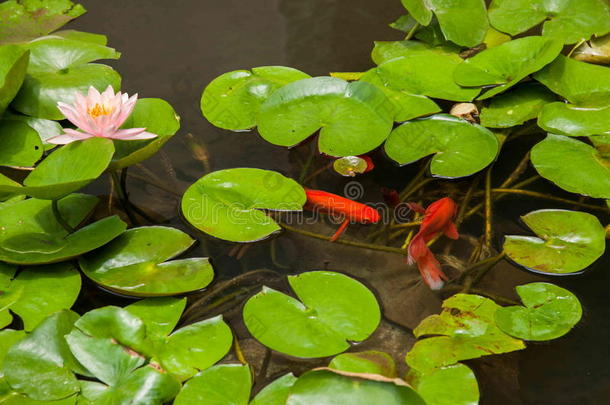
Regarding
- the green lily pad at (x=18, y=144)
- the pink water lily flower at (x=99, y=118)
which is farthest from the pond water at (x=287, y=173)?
the pink water lily flower at (x=99, y=118)

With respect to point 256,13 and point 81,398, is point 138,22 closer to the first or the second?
point 256,13

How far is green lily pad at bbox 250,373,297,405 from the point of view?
5.04ft

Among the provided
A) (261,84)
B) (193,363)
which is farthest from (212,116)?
(193,363)

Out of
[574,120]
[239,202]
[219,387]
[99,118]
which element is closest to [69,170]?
[99,118]

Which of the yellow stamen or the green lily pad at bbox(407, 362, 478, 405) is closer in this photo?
the green lily pad at bbox(407, 362, 478, 405)

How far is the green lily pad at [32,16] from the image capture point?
2.83m

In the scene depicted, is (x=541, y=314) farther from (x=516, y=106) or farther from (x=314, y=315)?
(x=516, y=106)

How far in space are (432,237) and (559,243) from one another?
403 mm

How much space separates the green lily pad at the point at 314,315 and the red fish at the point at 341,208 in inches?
12.0

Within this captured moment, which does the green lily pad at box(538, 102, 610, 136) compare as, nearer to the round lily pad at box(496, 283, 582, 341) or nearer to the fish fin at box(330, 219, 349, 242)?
the round lily pad at box(496, 283, 582, 341)

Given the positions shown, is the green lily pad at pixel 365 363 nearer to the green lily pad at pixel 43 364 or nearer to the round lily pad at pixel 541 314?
the round lily pad at pixel 541 314

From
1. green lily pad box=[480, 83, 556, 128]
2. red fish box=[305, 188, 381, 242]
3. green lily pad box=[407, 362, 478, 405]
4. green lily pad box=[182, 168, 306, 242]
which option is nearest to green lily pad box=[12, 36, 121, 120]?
green lily pad box=[182, 168, 306, 242]

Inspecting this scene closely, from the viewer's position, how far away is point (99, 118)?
185 cm

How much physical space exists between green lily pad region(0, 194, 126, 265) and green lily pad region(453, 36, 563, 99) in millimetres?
1446
